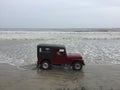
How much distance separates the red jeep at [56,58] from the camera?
58.2ft

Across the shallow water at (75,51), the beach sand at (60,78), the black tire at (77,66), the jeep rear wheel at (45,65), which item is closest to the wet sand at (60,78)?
the beach sand at (60,78)

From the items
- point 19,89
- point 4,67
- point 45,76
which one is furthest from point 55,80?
point 4,67

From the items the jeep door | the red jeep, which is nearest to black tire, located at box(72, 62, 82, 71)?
the red jeep

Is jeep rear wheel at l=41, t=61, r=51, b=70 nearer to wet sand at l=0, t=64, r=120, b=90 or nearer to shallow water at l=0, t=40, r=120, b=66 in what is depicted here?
wet sand at l=0, t=64, r=120, b=90

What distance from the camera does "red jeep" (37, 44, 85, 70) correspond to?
58.2 ft

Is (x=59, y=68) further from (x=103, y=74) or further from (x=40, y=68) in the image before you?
(x=103, y=74)

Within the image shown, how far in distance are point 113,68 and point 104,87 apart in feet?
21.0

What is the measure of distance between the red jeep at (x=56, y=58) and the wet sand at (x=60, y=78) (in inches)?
19.5

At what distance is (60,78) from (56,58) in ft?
9.31

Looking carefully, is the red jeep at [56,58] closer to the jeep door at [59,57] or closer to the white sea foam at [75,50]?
the jeep door at [59,57]

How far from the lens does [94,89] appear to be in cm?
1230

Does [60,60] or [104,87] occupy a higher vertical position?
[60,60]

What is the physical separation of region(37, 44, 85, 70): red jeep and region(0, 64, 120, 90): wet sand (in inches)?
19.5

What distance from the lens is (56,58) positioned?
1777 cm
